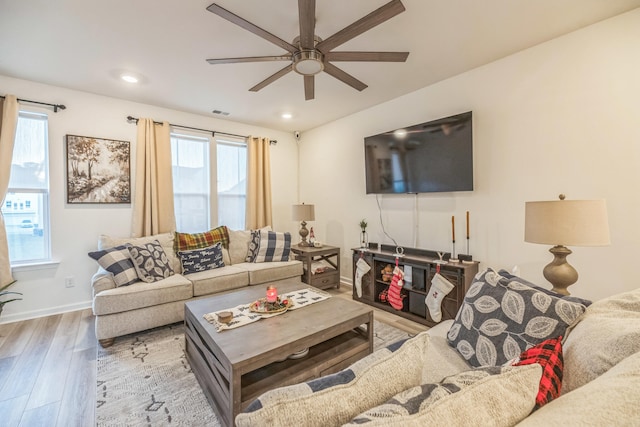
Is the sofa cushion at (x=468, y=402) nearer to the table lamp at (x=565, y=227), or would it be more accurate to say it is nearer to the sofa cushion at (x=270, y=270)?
the table lamp at (x=565, y=227)

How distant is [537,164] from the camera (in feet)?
8.21

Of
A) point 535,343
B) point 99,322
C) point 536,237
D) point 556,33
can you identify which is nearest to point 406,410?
point 535,343

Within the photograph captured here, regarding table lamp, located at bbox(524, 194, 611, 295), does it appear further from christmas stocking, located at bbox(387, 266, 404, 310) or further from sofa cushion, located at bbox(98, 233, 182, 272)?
sofa cushion, located at bbox(98, 233, 182, 272)

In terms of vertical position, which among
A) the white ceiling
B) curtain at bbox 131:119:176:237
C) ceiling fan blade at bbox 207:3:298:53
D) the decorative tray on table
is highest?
the white ceiling

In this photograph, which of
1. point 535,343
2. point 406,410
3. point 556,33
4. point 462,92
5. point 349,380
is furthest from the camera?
point 462,92

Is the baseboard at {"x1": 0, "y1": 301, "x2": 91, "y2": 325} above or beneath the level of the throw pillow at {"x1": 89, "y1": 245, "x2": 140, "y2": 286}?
beneath

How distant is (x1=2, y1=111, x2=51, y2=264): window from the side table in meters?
2.95

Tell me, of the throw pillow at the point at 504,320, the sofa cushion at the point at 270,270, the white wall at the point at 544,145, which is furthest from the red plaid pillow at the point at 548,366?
the sofa cushion at the point at 270,270

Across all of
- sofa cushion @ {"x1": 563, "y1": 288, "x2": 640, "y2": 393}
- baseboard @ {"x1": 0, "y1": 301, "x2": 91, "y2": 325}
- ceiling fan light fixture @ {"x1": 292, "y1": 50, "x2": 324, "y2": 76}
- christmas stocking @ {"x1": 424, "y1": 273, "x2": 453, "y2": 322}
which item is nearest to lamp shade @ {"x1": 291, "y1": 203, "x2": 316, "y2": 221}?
christmas stocking @ {"x1": 424, "y1": 273, "x2": 453, "y2": 322}

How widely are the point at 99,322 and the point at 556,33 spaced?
453 cm

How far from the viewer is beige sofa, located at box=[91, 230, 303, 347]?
245 centimetres

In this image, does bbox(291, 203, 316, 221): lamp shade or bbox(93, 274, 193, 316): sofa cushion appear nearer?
bbox(93, 274, 193, 316): sofa cushion

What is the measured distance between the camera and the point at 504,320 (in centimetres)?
123

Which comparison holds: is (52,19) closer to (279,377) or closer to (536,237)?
(279,377)
